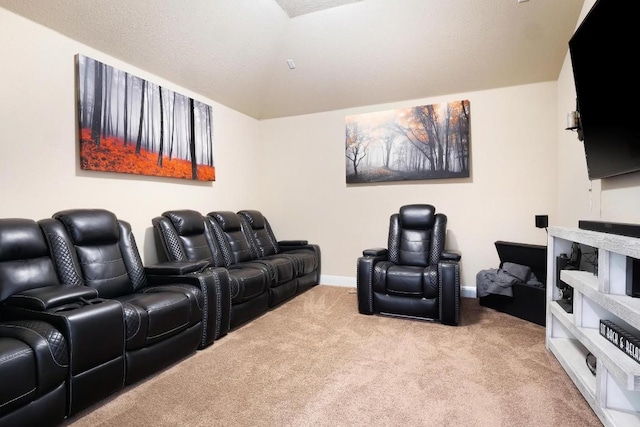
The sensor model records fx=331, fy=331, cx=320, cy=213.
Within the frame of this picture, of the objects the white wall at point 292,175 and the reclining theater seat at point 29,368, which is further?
the white wall at point 292,175

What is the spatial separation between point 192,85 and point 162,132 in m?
0.73

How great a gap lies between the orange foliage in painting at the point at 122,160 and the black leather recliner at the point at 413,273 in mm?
2230

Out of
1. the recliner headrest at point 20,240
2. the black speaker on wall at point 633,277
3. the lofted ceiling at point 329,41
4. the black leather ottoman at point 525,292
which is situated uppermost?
the lofted ceiling at point 329,41

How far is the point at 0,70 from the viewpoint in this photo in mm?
2264

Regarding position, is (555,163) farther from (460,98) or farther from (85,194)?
(85,194)

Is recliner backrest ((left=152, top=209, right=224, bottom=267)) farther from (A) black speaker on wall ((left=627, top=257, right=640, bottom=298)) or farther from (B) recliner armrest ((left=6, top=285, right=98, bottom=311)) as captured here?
(A) black speaker on wall ((left=627, top=257, right=640, bottom=298))

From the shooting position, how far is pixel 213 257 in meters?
3.49

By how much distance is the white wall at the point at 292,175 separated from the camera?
2.41 m

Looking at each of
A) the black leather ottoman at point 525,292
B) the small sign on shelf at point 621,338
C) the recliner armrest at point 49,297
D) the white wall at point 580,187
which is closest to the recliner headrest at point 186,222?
the recliner armrest at point 49,297

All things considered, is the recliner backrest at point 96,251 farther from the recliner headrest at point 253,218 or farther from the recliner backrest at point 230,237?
the recliner headrest at point 253,218

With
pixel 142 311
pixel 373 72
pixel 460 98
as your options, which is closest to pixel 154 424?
pixel 142 311

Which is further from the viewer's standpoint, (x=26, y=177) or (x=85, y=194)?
(x=85, y=194)

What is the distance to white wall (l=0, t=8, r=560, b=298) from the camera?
7.92 ft

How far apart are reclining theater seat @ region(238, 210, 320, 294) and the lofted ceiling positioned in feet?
5.33
